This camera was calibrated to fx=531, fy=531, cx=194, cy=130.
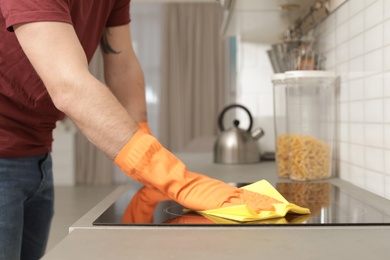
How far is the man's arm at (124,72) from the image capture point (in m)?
1.50

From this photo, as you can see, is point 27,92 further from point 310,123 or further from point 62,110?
point 310,123

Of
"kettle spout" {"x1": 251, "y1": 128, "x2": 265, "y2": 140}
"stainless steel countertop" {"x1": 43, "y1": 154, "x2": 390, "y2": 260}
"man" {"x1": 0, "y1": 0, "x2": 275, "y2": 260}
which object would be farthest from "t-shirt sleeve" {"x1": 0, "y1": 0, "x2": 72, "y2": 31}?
"kettle spout" {"x1": 251, "y1": 128, "x2": 265, "y2": 140}

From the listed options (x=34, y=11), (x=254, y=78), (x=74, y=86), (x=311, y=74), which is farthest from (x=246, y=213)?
(x=254, y=78)

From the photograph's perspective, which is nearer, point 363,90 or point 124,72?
point 363,90

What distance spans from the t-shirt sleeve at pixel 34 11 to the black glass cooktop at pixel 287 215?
339 mm

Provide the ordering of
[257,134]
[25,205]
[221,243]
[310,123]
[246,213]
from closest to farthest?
[221,243], [246,213], [25,205], [310,123], [257,134]

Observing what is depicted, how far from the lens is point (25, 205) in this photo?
1.30 m

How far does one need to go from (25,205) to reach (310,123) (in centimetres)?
77

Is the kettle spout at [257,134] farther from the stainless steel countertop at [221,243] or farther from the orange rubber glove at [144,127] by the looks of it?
the stainless steel countertop at [221,243]

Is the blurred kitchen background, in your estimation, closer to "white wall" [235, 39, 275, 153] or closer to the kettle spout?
"white wall" [235, 39, 275, 153]

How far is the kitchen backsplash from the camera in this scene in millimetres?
1098

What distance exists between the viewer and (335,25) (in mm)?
1475

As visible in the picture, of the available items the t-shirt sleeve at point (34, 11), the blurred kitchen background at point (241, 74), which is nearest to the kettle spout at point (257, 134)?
the blurred kitchen background at point (241, 74)

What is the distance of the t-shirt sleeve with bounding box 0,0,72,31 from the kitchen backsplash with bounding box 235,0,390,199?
2.09 ft
